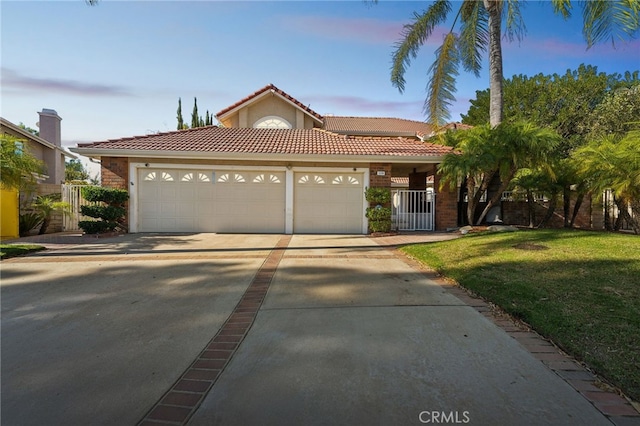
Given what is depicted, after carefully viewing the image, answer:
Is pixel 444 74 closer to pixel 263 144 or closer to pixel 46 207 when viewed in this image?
pixel 263 144

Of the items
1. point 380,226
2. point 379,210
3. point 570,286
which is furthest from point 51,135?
point 570,286

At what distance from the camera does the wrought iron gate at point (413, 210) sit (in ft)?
43.1

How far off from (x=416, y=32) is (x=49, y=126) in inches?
942

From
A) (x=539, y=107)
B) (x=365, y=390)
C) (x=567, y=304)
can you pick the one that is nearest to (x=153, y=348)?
(x=365, y=390)

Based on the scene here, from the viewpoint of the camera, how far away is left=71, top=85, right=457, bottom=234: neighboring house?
11906mm

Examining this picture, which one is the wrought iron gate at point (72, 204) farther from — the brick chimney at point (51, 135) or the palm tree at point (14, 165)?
the brick chimney at point (51, 135)

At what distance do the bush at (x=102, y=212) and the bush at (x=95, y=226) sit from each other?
0.63 ft

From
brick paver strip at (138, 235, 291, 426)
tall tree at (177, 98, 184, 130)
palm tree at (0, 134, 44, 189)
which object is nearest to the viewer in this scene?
brick paver strip at (138, 235, 291, 426)

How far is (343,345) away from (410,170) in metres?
13.5

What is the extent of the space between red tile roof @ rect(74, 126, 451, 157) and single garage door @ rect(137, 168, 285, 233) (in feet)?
2.84

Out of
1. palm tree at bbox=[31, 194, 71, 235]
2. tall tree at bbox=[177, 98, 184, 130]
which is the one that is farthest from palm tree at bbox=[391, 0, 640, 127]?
tall tree at bbox=[177, 98, 184, 130]

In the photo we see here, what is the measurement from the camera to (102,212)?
1046 centimetres

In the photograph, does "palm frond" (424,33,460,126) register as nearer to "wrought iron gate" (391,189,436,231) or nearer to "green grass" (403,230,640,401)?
"wrought iron gate" (391,189,436,231)

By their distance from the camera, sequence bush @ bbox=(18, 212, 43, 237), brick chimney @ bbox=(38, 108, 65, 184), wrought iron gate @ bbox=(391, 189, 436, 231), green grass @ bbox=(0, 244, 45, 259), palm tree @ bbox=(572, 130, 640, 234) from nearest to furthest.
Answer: green grass @ bbox=(0, 244, 45, 259) → palm tree @ bbox=(572, 130, 640, 234) → bush @ bbox=(18, 212, 43, 237) → wrought iron gate @ bbox=(391, 189, 436, 231) → brick chimney @ bbox=(38, 108, 65, 184)
